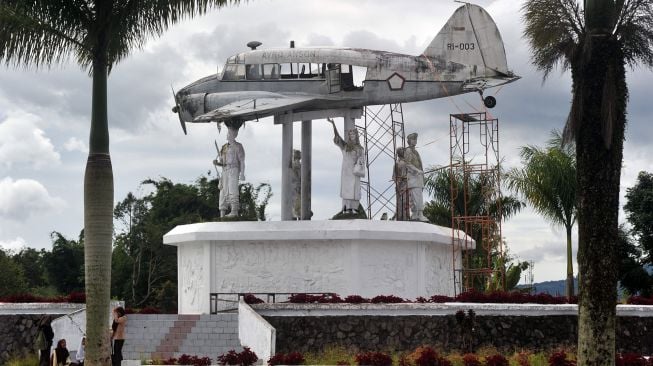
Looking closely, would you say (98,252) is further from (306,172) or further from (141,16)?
(306,172)

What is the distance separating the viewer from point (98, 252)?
16.7 meters

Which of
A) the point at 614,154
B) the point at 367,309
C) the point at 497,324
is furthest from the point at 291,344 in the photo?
the point at 614,154

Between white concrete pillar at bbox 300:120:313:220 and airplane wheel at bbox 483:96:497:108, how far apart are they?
5.75m

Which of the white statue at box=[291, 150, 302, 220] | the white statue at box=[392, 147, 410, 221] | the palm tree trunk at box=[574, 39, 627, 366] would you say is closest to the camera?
the palm tree trunk at box=[574, 39, 627, 366]

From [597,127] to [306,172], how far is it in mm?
19004

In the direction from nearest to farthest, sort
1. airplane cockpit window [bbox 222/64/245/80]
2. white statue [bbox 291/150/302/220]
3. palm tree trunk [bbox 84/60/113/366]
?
palm tree trunk [bbox 84/60/113/366] < airplane cockpit window [bbox 222/64/245/80] < white statue [bbox 291/150/302/220]

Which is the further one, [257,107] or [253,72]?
[253,72]

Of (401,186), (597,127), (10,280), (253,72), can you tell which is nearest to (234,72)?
(253,72)

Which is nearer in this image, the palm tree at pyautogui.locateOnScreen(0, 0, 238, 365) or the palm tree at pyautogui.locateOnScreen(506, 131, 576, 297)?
the palm tree at pyautogui.locateOnScreen(0, 0, 238, 365)

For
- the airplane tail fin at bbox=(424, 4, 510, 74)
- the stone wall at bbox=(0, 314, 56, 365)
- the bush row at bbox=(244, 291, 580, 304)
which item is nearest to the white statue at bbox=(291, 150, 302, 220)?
the airplane tail fin at bbox=(424, 4, 510, 74)

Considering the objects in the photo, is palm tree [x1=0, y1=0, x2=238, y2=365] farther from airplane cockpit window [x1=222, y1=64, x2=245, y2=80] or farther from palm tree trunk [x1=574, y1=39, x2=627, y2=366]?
airplane cockpit window [x1=222, y1=64, x2=245, y2=80]

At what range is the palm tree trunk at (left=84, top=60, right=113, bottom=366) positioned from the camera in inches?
658

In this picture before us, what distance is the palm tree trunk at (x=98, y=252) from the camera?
54.8 feet

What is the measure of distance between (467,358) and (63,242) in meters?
40.8
